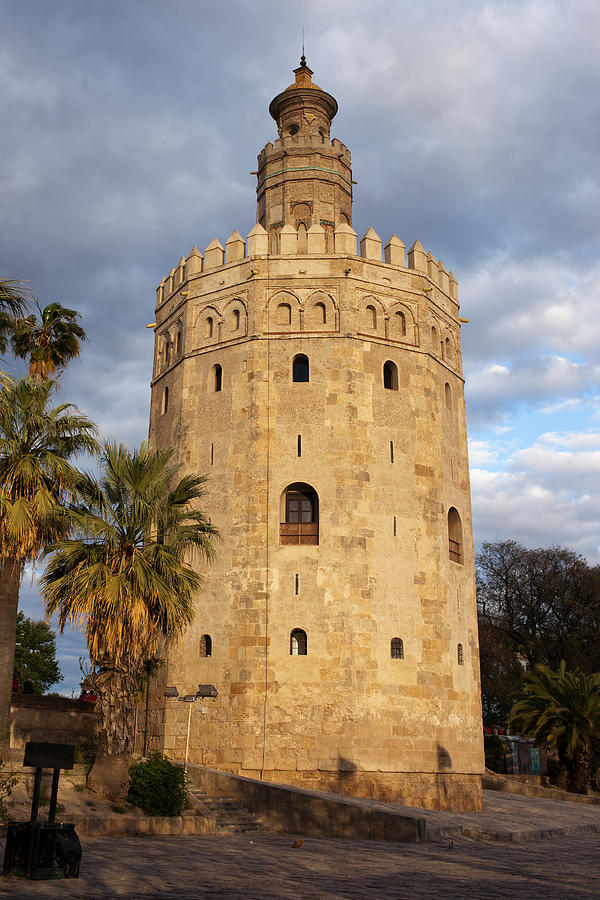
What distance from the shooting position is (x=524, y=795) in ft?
99.3

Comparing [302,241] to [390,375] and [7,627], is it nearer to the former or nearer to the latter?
[390,375]

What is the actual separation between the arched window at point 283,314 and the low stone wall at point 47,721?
1240 cm

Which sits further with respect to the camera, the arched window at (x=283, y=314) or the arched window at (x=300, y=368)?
the arched window at (x=283, y=314)

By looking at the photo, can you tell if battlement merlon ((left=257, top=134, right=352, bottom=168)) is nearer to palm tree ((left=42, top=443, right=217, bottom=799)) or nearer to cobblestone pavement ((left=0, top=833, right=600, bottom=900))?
palm tree ((left=42, top=443, right=217, bottom=799))

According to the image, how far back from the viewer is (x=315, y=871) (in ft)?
37.0

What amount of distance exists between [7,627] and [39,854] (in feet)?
31.2

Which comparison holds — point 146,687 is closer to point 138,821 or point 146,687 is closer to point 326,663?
point 326,663

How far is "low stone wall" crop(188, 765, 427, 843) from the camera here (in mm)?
15727

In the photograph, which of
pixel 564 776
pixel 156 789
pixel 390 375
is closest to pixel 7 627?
pixel 156 789

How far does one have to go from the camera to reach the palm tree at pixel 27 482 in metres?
17.6

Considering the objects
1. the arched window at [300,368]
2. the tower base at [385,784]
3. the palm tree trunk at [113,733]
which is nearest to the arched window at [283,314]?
the arched window at [300,368]

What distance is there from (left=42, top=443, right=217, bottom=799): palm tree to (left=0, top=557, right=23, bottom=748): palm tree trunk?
190 centimetres

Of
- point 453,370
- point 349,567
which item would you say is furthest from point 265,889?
point 453,370

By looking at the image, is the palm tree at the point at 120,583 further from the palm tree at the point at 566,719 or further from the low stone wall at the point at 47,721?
the palm tree at the point at 566,719
